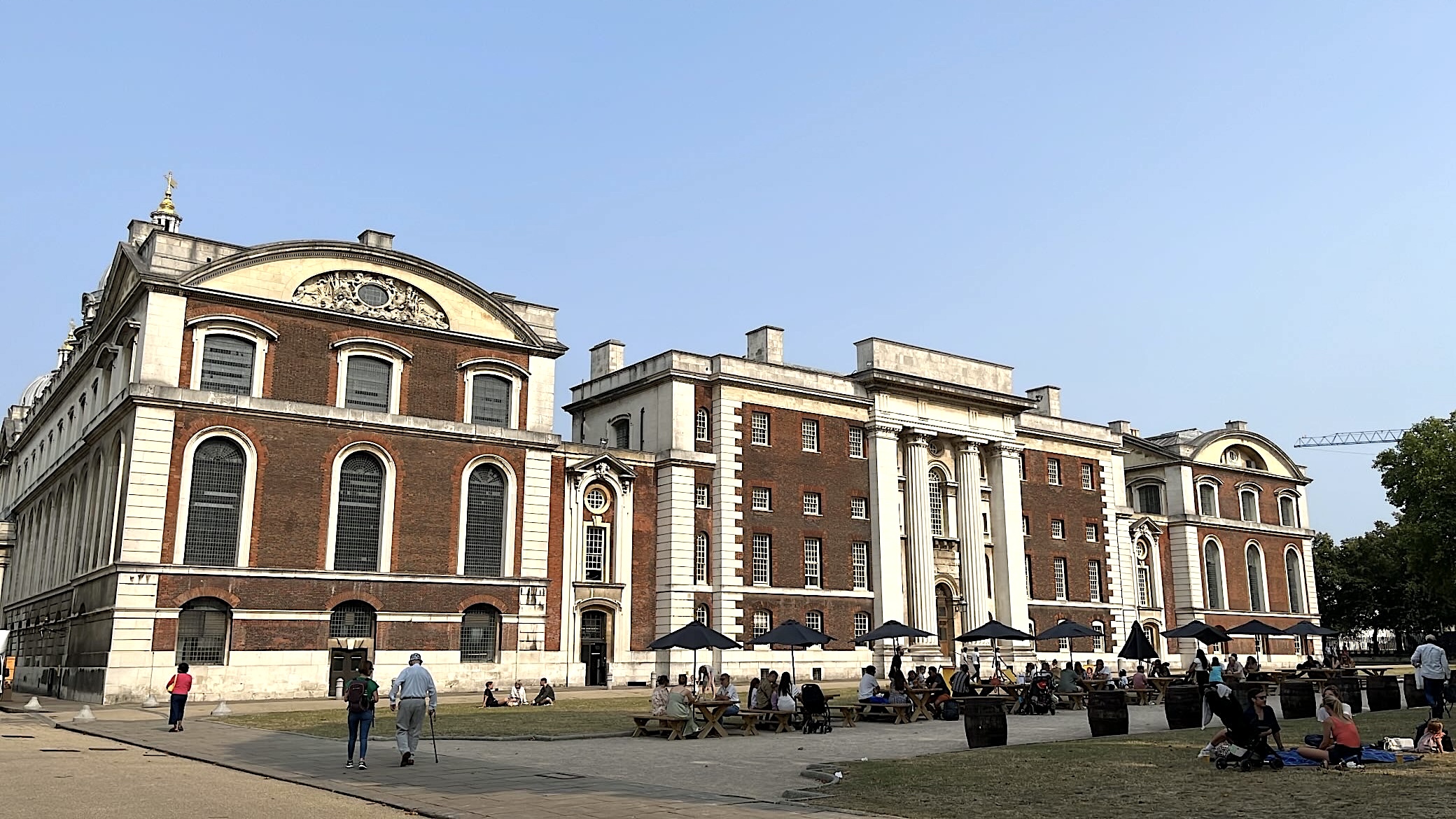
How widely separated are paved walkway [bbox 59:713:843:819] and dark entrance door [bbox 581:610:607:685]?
22.8 metres

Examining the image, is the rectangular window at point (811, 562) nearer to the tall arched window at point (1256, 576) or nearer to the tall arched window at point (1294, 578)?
the tall arched window at point (1256, 576)

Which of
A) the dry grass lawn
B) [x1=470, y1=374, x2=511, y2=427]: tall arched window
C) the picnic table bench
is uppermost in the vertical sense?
[x1=470, y1=374, x2=511, y2=427]: tall arched window

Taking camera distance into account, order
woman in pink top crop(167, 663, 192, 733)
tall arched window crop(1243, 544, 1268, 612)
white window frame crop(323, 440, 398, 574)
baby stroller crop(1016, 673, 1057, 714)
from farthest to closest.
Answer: tall arched window crop(1243, 544, 1268, 612) → white window frame crop(323, 440, 398, 574) → baby stroller crop(1016, 673, 1057, 714) → woman in pink top crop(167, 663, 192, 733)

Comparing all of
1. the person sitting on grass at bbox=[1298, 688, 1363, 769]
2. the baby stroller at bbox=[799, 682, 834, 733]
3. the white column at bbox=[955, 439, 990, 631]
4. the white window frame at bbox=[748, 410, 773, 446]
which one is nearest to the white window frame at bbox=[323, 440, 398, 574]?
the white window frame at bbox=[748, 410, 773, 446]

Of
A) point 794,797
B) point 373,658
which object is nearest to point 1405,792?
point 794,797

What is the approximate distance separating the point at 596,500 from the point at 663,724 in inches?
945

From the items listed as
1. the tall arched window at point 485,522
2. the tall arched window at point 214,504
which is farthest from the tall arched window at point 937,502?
the tall arched window at point 214,504

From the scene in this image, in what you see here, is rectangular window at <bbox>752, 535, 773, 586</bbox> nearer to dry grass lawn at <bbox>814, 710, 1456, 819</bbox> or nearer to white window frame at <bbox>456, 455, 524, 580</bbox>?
white window frame at <bbox>456, 455, 524, 580</bbox>

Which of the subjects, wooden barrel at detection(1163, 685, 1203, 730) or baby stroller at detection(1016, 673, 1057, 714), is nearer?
wooden barrel at detection(1163, 685, 1203, 730)

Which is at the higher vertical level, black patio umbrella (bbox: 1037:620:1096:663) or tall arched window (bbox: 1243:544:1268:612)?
tall arched window (bbox: 1243:544:1268:612)

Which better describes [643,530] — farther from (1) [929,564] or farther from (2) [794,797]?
(2) [794,797]

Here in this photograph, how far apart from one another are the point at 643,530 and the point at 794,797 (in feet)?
114

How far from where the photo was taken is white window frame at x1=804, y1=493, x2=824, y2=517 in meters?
53.1

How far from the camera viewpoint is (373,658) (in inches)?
1618
